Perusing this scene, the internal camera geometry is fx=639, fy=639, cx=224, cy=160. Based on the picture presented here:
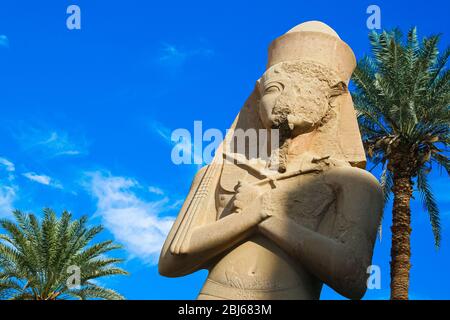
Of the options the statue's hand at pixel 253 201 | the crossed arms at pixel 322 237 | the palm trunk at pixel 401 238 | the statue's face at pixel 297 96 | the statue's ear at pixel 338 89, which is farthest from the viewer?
the palm trunk at pixel 401 238

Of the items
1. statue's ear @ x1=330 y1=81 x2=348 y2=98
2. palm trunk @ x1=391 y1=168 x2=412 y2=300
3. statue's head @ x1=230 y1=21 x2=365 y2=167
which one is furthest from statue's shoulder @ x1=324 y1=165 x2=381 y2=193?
palm trunk @ x1=391 y1=168 x2=412 y2=300

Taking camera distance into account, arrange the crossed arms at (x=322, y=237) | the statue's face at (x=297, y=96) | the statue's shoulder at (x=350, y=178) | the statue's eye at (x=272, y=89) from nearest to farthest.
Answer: the crossed arms at (x=322, y=237) → the statue's shoulder at (x=350, y=178) → the statue's face at (x=297, y=96) → the statue's eye at (x=272, y=89)

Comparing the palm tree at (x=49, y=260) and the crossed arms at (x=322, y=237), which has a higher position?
the palm tree at (x=49, y=260)

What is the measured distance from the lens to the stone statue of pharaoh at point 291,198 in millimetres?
4266

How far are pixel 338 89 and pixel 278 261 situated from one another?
1.60 m

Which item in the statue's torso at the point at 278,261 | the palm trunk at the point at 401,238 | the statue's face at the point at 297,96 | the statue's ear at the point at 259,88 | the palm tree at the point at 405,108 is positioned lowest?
the statue's torso at the point at 278,261

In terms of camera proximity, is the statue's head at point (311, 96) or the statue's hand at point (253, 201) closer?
the statue's hand at point (253, 201)

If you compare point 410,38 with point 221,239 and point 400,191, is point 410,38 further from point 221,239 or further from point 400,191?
point 221,239

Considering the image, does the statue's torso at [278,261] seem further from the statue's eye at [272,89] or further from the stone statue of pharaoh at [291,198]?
the statue's eye at [272,89]

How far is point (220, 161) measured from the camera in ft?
17.1

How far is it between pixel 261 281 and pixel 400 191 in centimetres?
1088

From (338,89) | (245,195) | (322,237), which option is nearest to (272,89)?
(338,89)

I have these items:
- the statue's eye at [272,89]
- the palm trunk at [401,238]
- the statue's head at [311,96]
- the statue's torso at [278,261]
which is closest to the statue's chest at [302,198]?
the statue's torso at [278,261]
